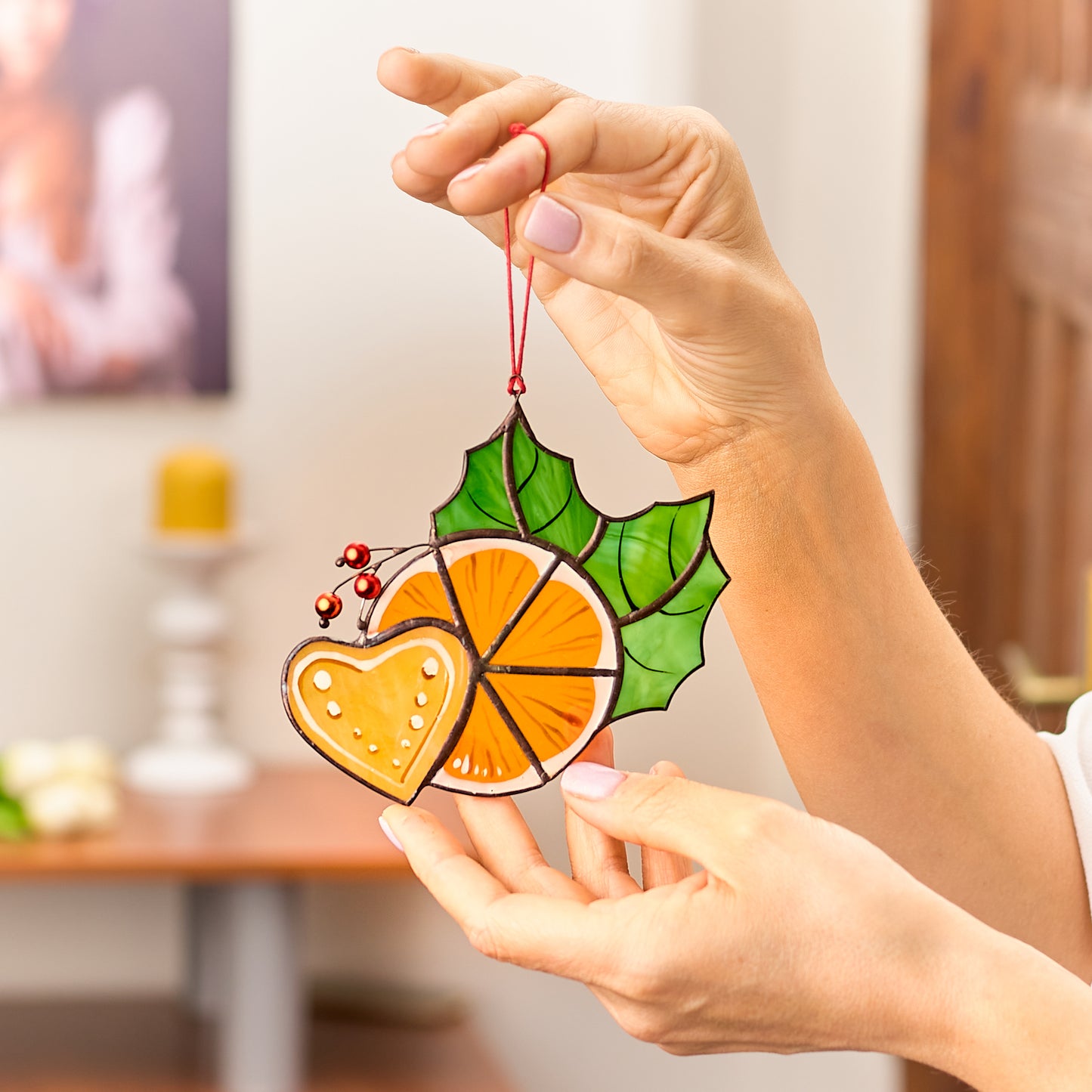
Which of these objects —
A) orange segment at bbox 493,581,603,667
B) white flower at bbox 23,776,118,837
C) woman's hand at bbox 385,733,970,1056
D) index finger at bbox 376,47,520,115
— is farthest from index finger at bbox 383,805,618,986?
white flower at bbox 23,776,118,837

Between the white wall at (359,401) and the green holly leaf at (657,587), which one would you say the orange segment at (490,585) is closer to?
the green holly leaf at (657,587)

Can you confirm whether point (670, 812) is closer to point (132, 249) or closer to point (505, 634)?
point (505, 634)

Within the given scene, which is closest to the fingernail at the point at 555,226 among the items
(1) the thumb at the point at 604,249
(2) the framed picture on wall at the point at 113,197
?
(1) the thumb at the point at 604,249

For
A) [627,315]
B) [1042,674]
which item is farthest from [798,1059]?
[627,315]

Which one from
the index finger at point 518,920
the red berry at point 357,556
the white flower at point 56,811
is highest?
the red berry at point 357,556

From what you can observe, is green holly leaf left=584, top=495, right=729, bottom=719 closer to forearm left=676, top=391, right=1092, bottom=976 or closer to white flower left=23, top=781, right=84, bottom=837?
forearm left=676, top=391, right=1092, bottom=976

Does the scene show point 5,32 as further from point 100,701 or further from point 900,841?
point 900,841
